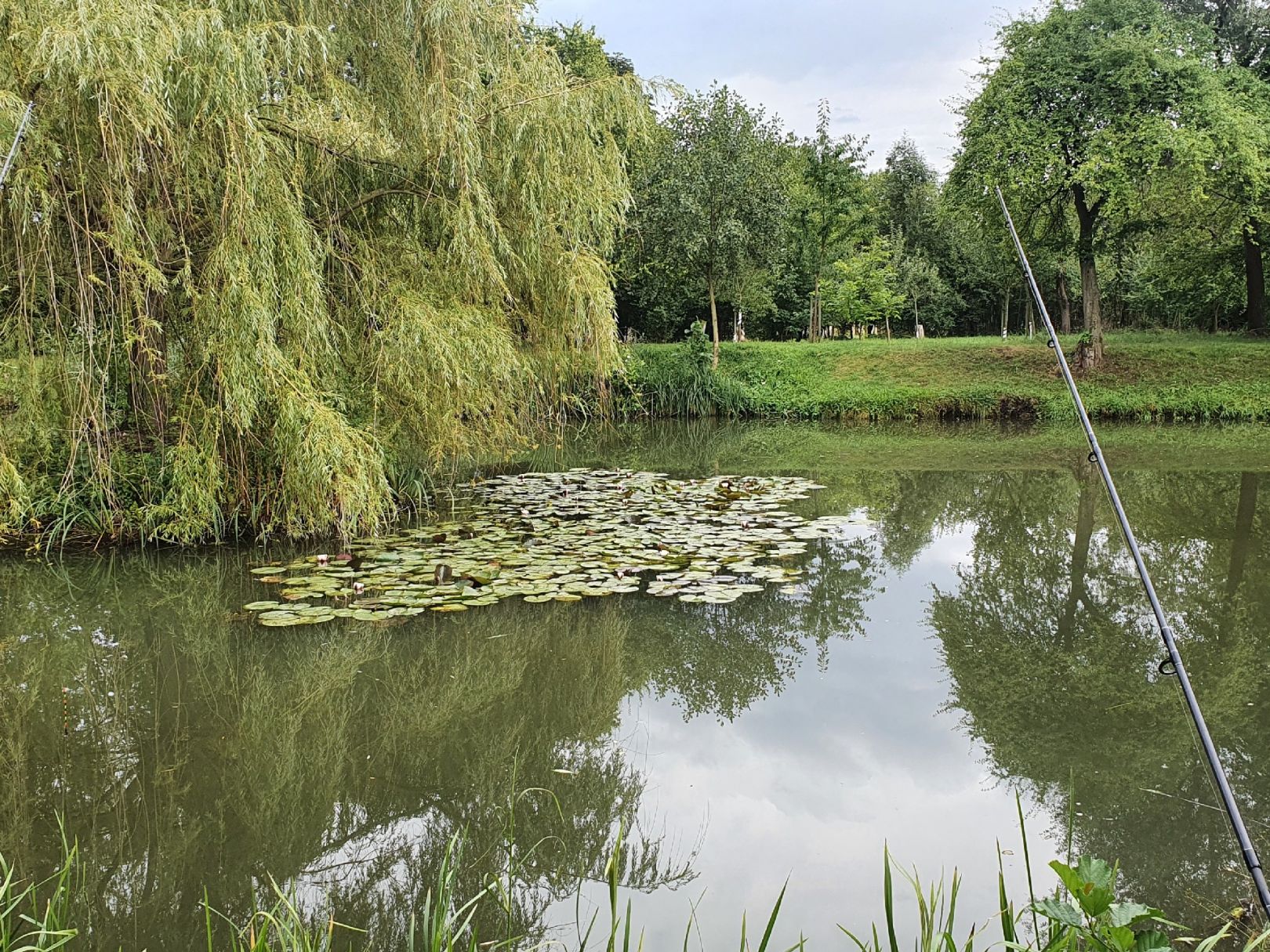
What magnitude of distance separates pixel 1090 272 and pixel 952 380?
341 centimetres

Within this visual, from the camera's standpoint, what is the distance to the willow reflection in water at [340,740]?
296 centimetres

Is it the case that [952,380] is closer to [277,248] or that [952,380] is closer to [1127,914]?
[277,248]

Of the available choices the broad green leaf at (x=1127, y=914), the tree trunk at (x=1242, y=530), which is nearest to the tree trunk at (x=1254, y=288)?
the tree trunk at (x=1242, y=530)

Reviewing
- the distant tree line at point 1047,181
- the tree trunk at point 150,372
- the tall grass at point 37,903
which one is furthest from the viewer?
the distant tree line at point 1047,181

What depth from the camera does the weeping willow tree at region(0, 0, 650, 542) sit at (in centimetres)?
595

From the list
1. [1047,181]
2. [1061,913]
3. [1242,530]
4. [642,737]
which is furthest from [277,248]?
[1047,181]

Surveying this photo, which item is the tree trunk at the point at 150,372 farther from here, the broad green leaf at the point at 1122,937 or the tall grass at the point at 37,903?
the broad green leaf at the point at 1122,937

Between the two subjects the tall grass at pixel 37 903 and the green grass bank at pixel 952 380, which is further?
the green grass bank at pixel 952 380

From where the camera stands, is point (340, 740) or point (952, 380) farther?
point (952, 380)

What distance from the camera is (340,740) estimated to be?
3.96 metres

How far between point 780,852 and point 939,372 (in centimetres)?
1773

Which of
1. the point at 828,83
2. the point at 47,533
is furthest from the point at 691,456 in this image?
the point at 828,83

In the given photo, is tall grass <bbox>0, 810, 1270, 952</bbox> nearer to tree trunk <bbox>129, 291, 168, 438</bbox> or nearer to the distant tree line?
tree trunk <bbox>129, 291, 168, 438</bbox>

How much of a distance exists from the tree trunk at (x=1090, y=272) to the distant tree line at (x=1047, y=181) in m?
0.05
